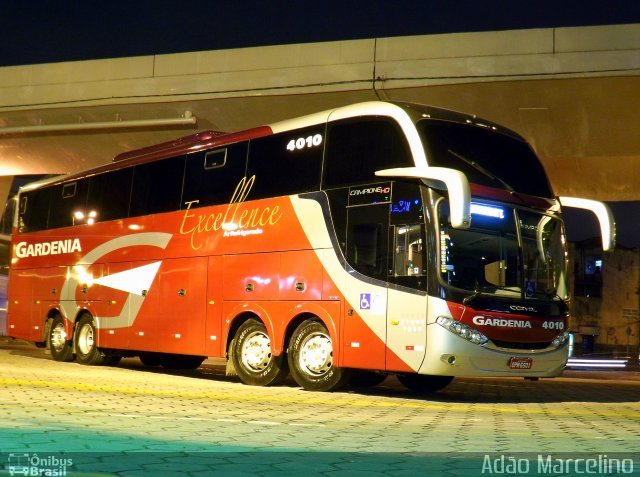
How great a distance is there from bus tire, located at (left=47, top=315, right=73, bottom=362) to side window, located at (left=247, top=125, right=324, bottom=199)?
7.49 metres

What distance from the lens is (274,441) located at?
7219 mm

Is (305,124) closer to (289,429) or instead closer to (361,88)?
(361,88)

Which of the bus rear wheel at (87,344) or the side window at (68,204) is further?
the side window at (68,204)

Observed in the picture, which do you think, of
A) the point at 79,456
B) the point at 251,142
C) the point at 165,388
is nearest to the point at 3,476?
the point at 79,456

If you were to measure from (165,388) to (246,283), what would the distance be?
2432 mm

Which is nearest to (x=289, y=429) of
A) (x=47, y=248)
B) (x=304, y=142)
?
(x=304, y=142)

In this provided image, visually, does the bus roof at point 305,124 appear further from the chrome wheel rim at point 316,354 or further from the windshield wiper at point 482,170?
the chrome wheel rim at point 316,354

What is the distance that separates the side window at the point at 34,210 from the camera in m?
21.2

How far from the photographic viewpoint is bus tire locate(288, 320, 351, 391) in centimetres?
1346

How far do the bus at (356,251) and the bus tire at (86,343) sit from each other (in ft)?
5.51

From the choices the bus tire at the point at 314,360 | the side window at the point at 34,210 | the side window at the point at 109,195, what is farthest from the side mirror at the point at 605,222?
the side window at the point at 34,210

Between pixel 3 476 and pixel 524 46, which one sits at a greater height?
pixel 524 46

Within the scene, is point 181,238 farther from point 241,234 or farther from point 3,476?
point 3,476

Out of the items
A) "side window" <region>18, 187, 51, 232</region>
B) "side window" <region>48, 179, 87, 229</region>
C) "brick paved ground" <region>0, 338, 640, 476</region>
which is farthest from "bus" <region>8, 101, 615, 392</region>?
"side window" <region>18, 187, 51, 232</region>
